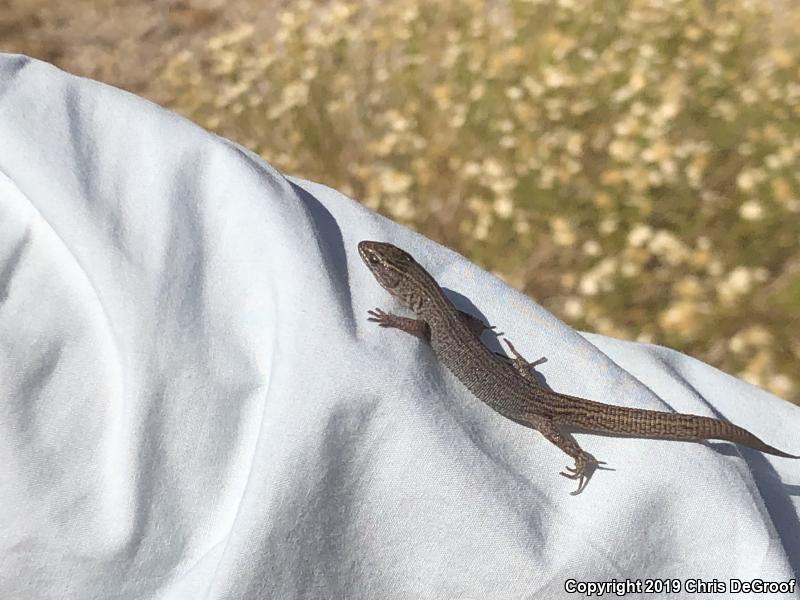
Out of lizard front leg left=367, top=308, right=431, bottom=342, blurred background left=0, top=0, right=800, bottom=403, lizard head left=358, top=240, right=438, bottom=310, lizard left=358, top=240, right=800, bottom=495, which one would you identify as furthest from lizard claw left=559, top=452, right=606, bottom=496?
blurred background left=0, top=0, right=800, bottom=403

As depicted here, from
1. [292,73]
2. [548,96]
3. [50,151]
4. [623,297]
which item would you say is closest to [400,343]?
[50,151]

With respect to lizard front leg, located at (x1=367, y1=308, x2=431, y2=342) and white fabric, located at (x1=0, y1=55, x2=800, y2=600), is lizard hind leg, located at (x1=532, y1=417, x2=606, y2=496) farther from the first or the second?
lizard front leg, located at (x1=367, y1=308, x2=431, y2=342)

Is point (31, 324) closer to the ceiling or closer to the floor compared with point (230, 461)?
closer to the ceiling

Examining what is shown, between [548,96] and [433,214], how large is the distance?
37.0 inches

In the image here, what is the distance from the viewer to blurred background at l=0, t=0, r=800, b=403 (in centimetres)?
295

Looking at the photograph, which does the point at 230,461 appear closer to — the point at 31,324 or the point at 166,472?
the point at 166,472

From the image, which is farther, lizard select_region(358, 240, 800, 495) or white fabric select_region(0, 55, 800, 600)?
lizard select_region(358, 240, 800, 495)

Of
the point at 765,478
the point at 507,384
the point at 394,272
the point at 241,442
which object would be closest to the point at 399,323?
the point at 394,272

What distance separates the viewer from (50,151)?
171 cm

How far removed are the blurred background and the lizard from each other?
110 centimetres

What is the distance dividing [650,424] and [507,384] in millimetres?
420

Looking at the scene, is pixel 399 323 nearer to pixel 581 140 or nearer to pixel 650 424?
pixel 650 424

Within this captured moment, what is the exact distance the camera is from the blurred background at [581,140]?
2949 millimetres

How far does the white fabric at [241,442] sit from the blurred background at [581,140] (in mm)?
1302
